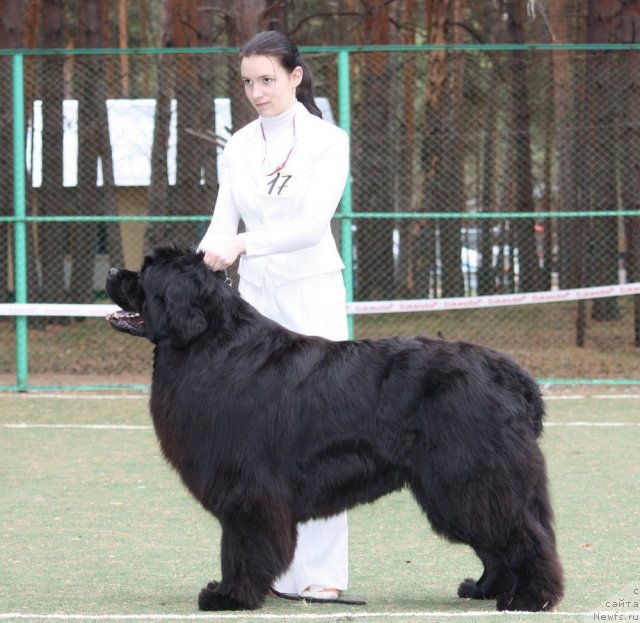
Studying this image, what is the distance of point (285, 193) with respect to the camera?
4695 mm

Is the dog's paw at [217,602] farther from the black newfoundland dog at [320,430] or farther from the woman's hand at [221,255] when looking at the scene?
Result: the woman's hand at [221,255]

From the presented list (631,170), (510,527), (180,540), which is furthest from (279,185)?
(631,170)

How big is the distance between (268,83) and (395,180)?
14836 millimetres

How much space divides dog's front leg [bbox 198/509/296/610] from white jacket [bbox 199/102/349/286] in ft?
3.34

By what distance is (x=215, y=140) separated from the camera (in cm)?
1338

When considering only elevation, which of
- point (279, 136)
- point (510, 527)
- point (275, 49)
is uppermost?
point (275, 49)

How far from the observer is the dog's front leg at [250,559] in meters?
4.29

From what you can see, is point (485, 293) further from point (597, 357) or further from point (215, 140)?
point (215, 140)

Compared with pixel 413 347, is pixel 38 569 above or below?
below

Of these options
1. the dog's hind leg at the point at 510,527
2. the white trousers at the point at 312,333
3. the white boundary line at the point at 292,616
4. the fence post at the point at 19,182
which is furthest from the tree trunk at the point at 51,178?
the dog's hind leg at the point at 510,527

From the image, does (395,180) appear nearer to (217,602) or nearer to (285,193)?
(285,193)

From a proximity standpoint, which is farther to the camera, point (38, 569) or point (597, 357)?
point (597, 357)

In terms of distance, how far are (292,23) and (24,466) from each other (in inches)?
776

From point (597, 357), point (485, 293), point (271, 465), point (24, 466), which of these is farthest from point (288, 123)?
point (485, 293)
